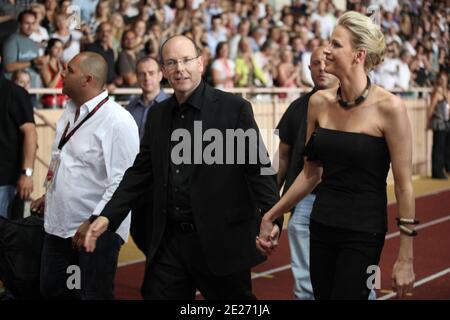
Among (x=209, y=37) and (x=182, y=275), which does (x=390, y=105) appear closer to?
(x=182, y=275)

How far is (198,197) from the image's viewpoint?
4.39 m

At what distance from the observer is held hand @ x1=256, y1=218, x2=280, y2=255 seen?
4297 mm

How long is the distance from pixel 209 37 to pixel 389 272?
7174 mm

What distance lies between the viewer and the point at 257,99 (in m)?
13.8

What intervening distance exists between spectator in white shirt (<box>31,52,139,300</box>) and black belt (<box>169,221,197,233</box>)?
72cm

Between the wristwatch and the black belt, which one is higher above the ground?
the black belt

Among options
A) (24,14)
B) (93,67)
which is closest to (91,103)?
(93,67)

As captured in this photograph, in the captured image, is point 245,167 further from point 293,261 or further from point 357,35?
point 293,261

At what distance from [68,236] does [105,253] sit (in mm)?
241

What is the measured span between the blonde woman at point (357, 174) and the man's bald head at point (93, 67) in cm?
183

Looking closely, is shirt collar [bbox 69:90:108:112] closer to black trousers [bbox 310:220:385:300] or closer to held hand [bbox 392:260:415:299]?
black trousers [bbox 310:220:385:300]

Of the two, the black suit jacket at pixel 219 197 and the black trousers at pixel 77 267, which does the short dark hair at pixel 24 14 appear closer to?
the black trousers at pixel 77 267

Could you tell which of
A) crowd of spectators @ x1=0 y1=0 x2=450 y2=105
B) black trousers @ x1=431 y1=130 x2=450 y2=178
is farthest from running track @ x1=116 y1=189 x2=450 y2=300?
black trousers @ x1=431 y1=130 x2=450 y2=178
